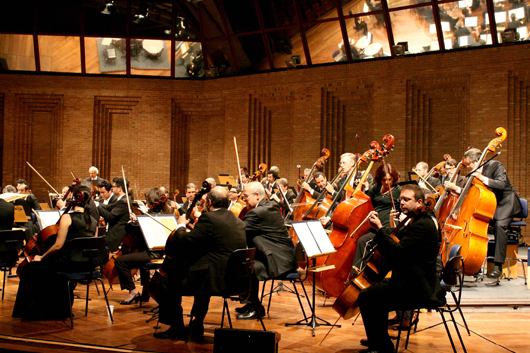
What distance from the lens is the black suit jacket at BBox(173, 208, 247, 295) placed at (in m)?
4.30

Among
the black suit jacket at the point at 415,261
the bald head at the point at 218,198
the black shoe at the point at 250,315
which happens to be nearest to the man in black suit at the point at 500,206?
the black suit jacket at the point at 415,261

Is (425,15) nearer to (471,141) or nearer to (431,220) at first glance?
(471,141)

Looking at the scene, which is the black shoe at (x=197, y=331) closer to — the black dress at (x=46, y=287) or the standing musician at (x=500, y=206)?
the black dress at (x=46, y=287)

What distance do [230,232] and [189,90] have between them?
35.4 ft

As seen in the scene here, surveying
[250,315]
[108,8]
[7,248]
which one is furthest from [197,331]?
[108,8]

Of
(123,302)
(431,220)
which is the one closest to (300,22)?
(123,302)

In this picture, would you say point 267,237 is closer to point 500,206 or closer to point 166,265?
point 166,265

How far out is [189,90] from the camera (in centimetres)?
1466

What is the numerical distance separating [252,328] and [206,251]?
3.49 feet

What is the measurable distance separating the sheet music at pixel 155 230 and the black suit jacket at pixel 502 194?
419 cm

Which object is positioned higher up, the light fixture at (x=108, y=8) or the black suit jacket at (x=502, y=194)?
the light fixture at (x=108, y=8)

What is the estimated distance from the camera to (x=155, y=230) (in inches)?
200

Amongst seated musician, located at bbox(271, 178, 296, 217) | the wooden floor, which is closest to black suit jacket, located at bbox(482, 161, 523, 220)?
the wooden floor

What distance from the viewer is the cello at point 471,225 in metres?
5.75
